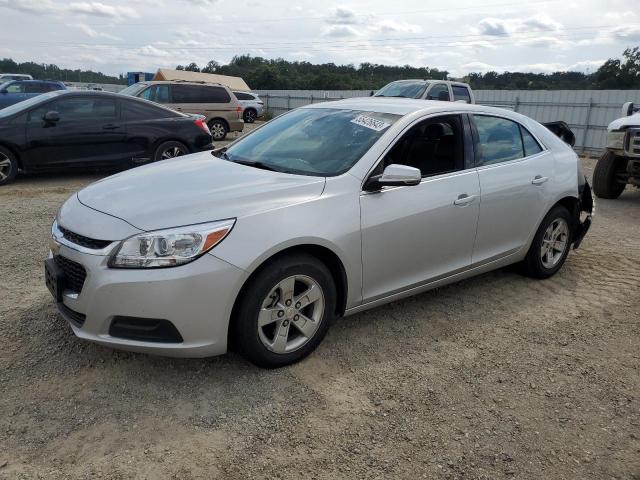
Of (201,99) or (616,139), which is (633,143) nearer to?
(616,139)

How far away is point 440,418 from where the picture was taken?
9.55ft

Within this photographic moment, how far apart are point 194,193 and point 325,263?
2.96 ft

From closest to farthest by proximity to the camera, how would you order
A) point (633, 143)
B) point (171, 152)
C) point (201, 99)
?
point (633, 143)
point (171, 152)
point (201, 99)

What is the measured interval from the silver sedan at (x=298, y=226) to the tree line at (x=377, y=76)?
18846 millimetres

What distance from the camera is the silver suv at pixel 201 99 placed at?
49.5 ft

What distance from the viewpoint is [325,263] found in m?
3.39

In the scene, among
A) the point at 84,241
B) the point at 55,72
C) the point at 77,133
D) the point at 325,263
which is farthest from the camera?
the point at 55,72

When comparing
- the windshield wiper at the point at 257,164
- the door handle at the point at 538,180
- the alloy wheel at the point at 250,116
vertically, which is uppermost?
the windshield wiper at the point at 257,164

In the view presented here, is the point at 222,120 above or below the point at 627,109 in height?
below

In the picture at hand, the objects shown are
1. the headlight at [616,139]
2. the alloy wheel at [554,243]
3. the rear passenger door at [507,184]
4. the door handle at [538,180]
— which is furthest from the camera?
the headlight at [616,139]

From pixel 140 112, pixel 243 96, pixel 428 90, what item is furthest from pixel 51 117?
pixel 243 96

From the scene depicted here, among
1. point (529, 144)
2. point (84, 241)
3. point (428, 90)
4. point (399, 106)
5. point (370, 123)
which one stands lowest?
point (84, 241)

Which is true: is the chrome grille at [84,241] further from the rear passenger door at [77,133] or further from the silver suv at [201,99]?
the silver suv at [201,99]

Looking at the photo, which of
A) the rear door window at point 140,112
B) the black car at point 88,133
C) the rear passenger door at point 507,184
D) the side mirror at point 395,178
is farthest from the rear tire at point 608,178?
the rear door window at point 140,112
